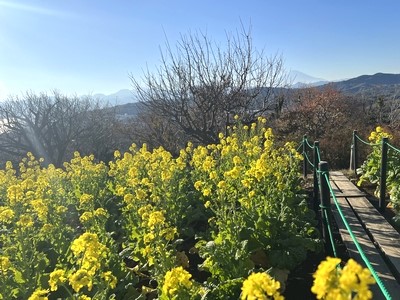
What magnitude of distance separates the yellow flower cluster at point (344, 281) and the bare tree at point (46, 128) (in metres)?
32.7

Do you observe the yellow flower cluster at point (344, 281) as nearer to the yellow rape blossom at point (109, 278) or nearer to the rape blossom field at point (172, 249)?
the rape blossom field at point (172, 249)

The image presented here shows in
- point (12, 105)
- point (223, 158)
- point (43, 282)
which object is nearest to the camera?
point (43, 282)

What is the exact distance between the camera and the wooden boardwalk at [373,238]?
379 centimetres

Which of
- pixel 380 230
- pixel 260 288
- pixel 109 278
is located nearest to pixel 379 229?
pixel 380 230

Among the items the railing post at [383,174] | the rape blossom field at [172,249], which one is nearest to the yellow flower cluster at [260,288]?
the rape blossom field at [172,249]

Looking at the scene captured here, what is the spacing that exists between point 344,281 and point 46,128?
38.7 meters

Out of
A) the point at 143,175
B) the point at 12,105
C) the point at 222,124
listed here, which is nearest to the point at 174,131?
the point at 222,124

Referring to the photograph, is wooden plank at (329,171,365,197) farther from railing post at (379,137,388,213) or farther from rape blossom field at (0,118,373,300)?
rape blossom field at (0,118,373,300)

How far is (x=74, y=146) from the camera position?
3769 centimetres

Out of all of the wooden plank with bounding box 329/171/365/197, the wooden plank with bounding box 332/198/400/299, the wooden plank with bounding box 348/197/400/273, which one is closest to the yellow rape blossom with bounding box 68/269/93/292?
the wooden plank with bounding box 332/198/400/299

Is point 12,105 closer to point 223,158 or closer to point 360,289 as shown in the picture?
point 223,158

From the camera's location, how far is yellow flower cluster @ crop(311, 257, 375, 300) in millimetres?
1133

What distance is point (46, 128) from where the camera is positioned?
120 feet

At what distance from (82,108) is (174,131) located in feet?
78.1
